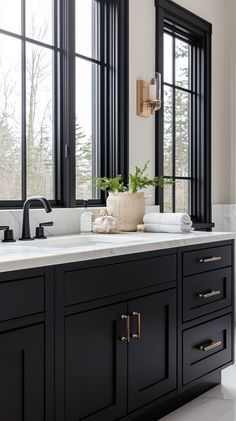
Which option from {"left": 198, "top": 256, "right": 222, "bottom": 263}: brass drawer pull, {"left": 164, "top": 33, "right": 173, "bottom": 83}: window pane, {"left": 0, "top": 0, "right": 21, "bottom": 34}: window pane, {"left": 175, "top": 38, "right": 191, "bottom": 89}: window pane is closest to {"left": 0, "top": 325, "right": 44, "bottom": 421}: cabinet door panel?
{"left": 198, "top": 256, "right": 222, "bottom": 263}: brass drawer pull

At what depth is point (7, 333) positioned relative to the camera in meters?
1.59

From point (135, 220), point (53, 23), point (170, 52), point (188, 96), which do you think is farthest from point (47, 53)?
point (188, 96)

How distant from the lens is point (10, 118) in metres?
2.61

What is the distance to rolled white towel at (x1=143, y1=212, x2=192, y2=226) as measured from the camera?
2.81m

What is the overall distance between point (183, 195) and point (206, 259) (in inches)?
53.8

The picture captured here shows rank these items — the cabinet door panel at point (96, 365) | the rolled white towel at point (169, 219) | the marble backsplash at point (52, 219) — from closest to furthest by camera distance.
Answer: the cabinet door panel at point (96, 365) → the marble backsplash at point (52, 219) → the rolled white towel at point (169, 219)

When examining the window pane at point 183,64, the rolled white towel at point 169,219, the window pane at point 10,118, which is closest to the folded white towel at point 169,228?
the rolled white towel at point 169,219

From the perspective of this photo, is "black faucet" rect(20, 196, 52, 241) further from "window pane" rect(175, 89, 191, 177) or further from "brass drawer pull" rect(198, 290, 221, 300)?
"window pane" rect(175, 89, 191, 177)

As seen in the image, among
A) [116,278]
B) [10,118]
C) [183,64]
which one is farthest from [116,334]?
[183,64]

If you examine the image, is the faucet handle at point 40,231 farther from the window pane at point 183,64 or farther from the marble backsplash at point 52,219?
the window pane at point 183,64

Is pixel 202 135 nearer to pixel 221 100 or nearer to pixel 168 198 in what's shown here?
pixel 221 100

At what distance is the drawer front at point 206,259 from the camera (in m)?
2.56

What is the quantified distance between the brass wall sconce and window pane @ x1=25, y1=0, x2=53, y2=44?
26.6 inches

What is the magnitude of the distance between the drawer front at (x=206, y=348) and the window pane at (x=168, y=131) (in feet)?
4.02
